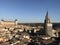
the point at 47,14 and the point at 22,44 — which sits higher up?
the point at 47,14

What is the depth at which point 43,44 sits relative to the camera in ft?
115

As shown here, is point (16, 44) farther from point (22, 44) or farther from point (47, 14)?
point (47, 14)

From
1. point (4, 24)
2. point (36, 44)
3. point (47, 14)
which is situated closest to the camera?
point (36, 44)

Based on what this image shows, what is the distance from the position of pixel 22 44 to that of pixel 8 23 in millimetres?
58897

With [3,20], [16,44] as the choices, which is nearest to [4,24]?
[3,20]

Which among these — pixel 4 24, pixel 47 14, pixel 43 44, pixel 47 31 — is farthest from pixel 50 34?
pixel 4 24

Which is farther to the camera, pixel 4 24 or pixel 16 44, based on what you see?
pixel 4 24

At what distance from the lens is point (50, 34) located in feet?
156

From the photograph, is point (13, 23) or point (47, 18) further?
point (13, 23)

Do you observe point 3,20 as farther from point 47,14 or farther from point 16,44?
point 16,44

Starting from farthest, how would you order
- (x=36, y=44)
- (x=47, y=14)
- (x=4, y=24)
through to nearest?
(x=4, y=24) → (x=47, y=14) → (x=36, y=44)

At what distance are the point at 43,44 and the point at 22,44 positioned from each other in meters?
3.66

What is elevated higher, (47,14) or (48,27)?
(47,14)

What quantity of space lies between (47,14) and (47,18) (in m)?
0.96
